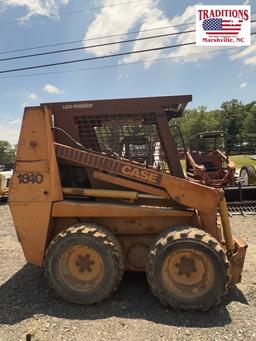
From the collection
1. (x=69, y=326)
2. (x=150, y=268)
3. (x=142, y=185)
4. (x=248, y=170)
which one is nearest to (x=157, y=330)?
(x=150, y=268)

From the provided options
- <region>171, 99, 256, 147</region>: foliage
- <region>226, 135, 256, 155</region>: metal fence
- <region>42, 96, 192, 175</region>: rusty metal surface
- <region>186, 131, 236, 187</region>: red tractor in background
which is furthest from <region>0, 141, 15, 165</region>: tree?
<region>42, 96, 192, 175</region>: rusty metal surface

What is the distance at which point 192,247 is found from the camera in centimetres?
422

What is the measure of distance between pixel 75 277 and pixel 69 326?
0.65 m

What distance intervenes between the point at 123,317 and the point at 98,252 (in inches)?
31.1

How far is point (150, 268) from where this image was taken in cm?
428

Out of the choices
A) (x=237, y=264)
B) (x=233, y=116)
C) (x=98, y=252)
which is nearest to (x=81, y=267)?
(x=98, y=252)

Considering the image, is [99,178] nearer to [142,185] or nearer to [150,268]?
[142,185]

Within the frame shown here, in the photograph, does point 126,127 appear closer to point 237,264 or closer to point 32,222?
point 32,222

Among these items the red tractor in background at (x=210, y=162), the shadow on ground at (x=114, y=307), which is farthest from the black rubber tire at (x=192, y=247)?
the red tractor in background at (x=210, y=162)

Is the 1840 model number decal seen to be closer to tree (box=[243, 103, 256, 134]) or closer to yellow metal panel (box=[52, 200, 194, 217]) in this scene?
yellow metal panel (box=[52, 200, 194, 217])

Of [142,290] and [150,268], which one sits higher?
[150,268]

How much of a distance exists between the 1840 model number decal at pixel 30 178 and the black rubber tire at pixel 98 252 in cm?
74

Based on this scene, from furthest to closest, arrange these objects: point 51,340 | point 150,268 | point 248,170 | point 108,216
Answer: point 248,170 → point 108,216 → point 150,268 → point 51,340

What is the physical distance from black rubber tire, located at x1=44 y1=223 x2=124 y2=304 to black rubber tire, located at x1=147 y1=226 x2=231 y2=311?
0.42 meters
